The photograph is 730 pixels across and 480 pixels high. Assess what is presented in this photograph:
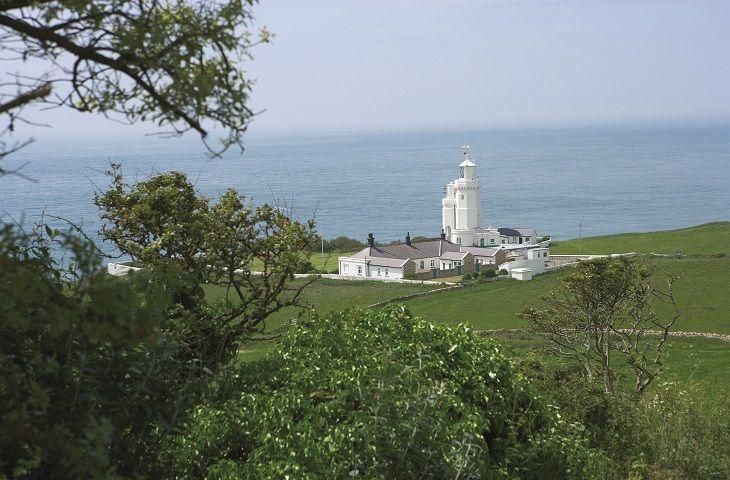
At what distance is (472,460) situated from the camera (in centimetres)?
767

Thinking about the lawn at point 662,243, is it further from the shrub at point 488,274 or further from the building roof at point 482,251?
the shrub at point 488,274

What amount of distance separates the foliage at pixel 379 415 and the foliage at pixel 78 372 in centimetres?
122

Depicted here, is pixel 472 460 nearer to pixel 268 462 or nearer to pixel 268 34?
A: pixel 268 462

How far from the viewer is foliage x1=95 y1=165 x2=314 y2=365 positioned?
11844mm

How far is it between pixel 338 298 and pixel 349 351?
42039 mm

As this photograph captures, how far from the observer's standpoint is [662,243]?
68750mm

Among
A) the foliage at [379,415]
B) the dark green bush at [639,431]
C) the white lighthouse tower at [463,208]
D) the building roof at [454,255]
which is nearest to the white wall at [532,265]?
the building roof at [454,255]

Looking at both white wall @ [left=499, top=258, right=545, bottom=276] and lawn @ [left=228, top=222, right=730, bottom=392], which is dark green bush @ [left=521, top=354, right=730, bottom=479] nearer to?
lawn @ [left=228, top=222, right=730, bottom=392]

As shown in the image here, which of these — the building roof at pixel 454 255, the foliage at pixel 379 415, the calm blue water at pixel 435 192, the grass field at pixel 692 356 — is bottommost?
the calm blue water at pixel 435 192

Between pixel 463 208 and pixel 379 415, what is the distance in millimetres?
66596

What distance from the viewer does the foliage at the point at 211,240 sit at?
11844mm

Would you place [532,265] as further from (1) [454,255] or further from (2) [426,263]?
(2) [426,263]

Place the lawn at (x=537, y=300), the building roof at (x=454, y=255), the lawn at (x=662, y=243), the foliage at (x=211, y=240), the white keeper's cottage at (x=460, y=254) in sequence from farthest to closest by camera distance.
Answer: the lawn at (x=662, y=243), the building roof at (x=454, y=255), the white keeper's cottage at (x=460, y=254), the lawn at (x=537, y=300), the foliage at (x=211, y=240)

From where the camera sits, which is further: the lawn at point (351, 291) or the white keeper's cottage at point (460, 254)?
the white keeper's cottage at point (460, 254)
